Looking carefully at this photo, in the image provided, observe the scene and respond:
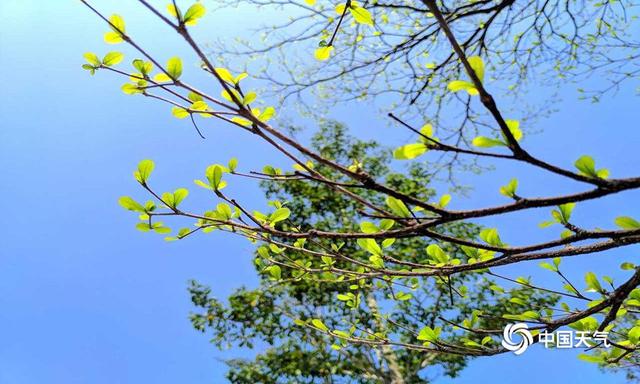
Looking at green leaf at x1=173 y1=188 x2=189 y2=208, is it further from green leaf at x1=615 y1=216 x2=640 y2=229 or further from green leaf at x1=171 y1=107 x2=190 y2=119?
green leaf at x1=615 y1=216 x2=640 y2=229

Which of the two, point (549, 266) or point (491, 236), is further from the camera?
point (549, 266)

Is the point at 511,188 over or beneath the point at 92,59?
beneath

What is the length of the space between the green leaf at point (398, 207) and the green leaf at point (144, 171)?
606 millimetres

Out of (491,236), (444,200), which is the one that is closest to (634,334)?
(491,236)

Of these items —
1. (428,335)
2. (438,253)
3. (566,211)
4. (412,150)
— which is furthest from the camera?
(428,335)

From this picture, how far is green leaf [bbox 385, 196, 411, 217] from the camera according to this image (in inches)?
37.5

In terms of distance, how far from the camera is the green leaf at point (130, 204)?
1156 millimetres

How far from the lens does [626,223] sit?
1.07 metres

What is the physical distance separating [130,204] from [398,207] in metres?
0.72

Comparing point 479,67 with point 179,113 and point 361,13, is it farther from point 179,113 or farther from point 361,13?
point 179,113

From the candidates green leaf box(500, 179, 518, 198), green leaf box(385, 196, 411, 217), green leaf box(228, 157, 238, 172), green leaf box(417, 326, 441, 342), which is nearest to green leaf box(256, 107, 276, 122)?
green leaf box(228, 157, 238, 172)

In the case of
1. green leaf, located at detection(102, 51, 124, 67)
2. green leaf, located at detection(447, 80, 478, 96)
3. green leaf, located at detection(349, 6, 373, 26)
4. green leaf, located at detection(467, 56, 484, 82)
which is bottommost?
green leaf, located at detection(467, 56, 484, 82)

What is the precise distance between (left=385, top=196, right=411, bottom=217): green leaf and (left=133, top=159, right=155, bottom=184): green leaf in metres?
0.61

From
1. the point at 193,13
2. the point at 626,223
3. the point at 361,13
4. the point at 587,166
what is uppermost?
the point at 361,13
